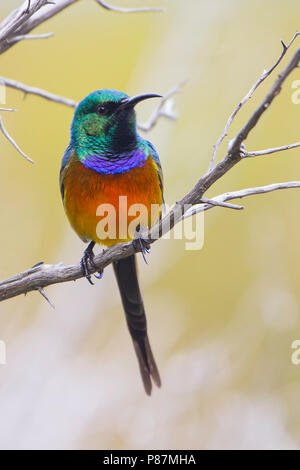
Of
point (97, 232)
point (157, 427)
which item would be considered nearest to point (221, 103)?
point (97, 232)

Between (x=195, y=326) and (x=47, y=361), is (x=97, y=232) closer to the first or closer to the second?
(x=47, y=361)

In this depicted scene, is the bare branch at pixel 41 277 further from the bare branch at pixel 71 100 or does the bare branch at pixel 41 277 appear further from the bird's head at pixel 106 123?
the bare branch at pixel 71 100

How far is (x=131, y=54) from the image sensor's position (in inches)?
358

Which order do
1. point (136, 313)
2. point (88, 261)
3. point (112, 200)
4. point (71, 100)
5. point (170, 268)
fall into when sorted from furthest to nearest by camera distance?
point (170, 268), point (136, 313), point (71, 100), point (112, 200), point (88, 261)

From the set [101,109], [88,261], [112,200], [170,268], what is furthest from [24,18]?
[170,268]

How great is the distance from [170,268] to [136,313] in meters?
2.52

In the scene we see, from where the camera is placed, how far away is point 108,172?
4.46 metres

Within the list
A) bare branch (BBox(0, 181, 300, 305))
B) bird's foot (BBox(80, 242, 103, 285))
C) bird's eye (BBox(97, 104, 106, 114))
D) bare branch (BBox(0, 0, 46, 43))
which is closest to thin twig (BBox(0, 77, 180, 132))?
bird's eye (BBox(97, 104, 106, 114))

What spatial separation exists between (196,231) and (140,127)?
3.50 feet

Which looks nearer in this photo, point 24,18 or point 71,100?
point 24,18

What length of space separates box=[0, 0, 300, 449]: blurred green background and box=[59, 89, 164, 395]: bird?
1.68m

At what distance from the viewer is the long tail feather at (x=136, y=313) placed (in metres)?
5.12

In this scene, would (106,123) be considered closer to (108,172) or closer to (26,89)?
(108,172)

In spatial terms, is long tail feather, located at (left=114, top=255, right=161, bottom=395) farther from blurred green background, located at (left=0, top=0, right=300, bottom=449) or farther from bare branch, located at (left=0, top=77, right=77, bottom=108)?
bare branch, located at (left=0, top=77, right=77, bottom=108)
